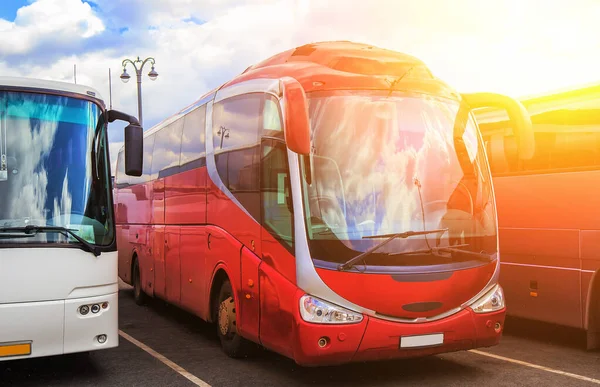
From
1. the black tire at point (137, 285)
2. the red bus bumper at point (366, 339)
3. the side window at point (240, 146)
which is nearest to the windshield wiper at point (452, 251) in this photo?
the red bus bumper at point (366, 339)

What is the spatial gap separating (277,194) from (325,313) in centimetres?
133

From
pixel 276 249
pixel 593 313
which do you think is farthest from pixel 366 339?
pixel 593 313

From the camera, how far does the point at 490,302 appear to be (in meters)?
7.48

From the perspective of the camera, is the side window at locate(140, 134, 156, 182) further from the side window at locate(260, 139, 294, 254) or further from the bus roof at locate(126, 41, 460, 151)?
the side window at locate(260, 139, 294, 254)

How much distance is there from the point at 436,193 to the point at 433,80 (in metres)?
1.36

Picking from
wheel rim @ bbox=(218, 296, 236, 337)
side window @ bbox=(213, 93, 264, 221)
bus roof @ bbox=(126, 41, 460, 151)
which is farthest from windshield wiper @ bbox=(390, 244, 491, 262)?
wheel rim @ bbox=(218, 296, 236, 337)

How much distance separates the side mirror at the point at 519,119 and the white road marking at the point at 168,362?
3.97m

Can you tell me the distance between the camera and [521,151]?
25.2ft

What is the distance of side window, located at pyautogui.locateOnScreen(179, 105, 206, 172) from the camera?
1007 cm

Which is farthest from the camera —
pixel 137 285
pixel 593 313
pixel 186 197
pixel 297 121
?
pixel 137 285

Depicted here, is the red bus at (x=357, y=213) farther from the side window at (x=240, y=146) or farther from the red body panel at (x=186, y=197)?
the red body panel at (x=186, y=197)

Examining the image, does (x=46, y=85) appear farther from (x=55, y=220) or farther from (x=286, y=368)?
(x=286, y=368)

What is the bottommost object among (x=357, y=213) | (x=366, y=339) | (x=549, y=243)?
(x=366, y=339)

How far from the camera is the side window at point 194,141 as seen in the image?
33.0 ft
